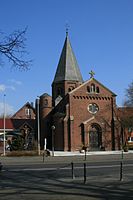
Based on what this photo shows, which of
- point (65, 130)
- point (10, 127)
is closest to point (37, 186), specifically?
point (65, 130)

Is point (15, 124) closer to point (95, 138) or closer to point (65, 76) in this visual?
point (65, 76)

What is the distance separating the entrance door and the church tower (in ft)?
36.4

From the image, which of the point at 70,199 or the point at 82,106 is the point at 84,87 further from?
the point at 70,199

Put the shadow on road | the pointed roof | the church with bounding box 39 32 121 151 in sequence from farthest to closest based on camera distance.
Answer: the pointed roof < the church with bounding box 39 32 121 151 < the shadow on road

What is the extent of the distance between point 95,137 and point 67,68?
665 inches

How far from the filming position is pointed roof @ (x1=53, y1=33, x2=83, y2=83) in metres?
71.8

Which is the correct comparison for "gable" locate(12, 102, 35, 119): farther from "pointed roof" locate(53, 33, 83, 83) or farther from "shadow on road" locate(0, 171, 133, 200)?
"shadow on road" locate(0, 171, 133, 200)

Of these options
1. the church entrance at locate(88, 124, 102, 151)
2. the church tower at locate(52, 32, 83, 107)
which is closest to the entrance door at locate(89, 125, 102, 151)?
the church entrance at locate(88, 124, 102, 151)

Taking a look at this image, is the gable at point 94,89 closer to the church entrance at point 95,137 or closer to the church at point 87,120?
the church at point 87,120

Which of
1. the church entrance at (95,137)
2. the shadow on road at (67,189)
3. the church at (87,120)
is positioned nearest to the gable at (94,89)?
the church at (87,120)

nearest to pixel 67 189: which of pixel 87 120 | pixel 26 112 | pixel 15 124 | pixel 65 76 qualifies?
pixel 87 120

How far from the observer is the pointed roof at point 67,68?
71.8 metres

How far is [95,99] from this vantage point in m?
62.6

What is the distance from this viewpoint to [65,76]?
71.4 metres
